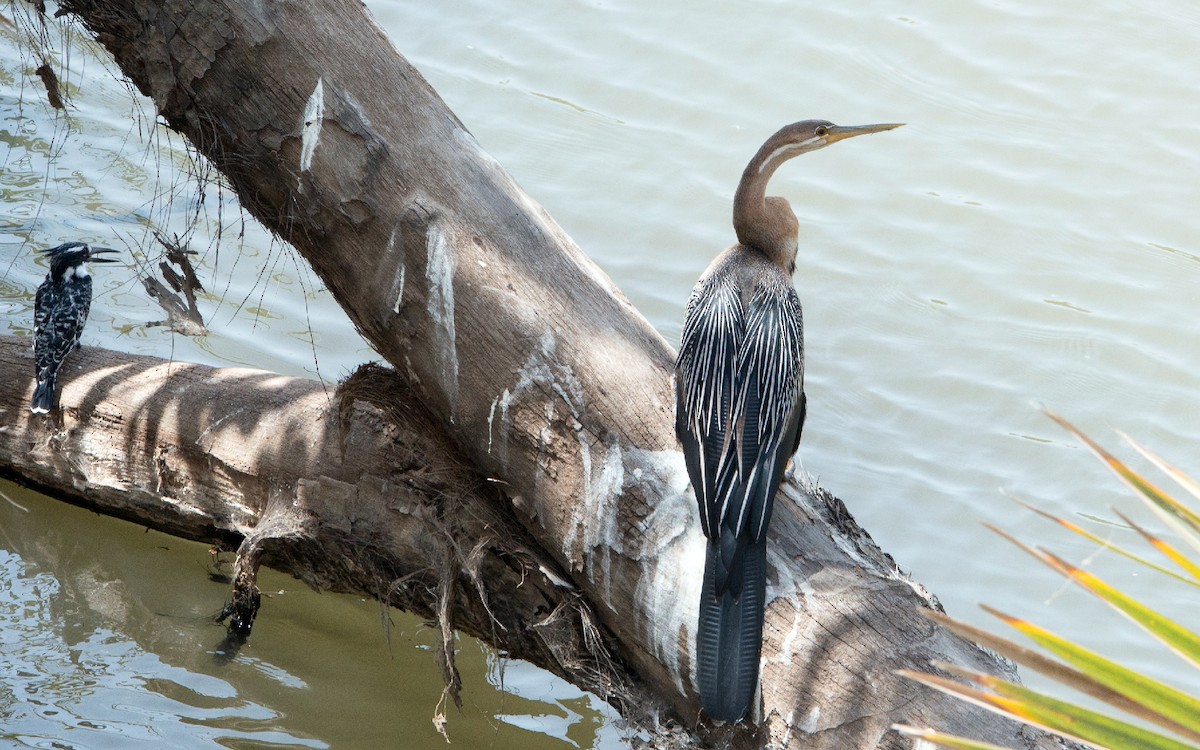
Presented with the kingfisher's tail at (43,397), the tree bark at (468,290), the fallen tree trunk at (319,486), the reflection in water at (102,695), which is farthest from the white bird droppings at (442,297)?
the kingfisher's tail at (43,397)

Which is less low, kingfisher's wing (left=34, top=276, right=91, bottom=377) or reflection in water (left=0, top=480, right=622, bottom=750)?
kingfisher's wing (left=34, top=276, right=91, bottom=377)

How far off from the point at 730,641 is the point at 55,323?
9.85 feet

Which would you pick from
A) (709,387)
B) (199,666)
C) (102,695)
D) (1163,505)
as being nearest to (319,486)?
(199,666)

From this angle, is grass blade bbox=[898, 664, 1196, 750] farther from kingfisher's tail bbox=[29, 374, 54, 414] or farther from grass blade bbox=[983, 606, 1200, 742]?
kingfisher's tail bbox=[29, 374, 54, 414]

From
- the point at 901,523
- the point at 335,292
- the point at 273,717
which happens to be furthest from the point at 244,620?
the point at 901,523

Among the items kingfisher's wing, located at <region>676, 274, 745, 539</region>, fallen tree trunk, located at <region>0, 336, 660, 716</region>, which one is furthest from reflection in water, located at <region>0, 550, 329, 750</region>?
kingfisher's wing, located at <region>676, 274, 745, 539</region>

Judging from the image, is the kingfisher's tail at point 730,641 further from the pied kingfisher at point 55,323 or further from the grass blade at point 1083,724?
the pied kingfisher at point 55,323

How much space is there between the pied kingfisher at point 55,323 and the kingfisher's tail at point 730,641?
9.03 feet

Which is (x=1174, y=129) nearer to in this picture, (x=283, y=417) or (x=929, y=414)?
(x=929, y=414)

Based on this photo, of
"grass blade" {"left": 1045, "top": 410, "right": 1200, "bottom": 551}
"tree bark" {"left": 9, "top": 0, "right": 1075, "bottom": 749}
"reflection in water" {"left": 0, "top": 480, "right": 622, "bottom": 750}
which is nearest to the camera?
"grass blade" {"left": 1045, "top": 410, "right": 1200, "bottom": 551}

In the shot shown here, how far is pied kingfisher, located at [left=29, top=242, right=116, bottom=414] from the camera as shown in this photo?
168 inches

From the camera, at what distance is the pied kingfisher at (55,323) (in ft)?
14.0

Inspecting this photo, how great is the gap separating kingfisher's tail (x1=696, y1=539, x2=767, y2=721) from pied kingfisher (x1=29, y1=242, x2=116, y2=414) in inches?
108

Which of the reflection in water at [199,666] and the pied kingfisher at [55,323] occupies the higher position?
the pied kingfisher at [55,323]
